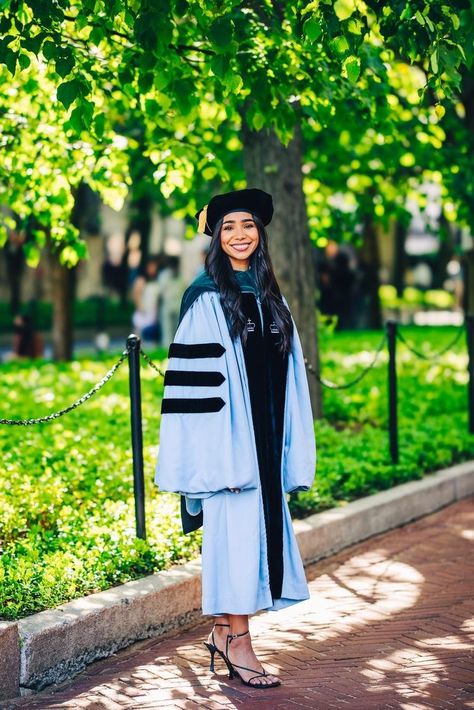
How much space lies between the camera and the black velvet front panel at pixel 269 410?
4.98 metres

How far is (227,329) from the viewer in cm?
493

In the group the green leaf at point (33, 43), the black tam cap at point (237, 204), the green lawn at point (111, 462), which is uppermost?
the green leaf at point (33, 43)

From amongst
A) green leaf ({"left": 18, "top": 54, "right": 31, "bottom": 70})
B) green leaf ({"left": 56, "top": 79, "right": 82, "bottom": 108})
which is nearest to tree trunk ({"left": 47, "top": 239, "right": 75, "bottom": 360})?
green leaf ({"left": 18, "top": 54, "right": 31, "bottom": 70})

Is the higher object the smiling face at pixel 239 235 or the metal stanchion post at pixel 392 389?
the smiling face at pixel 239 235

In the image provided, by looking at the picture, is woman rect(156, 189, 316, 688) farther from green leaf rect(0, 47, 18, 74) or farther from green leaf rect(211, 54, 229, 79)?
green leaf rect(0, 47, 18, 74)

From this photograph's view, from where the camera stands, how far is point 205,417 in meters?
4.82

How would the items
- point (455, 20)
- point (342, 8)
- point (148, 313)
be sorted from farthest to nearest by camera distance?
1. point (148, 313)
2. point (455, 20)
3. point (342, 8)

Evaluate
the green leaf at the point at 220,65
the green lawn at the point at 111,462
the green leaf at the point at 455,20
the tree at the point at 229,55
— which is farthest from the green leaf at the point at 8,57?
the green lawn at the point at 111,462

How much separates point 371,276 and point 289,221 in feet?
47.5

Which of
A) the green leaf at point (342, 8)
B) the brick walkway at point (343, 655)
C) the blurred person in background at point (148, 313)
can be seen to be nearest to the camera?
the brick walkway at point (343, 655)

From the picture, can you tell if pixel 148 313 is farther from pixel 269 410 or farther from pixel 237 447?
pixel 237 447

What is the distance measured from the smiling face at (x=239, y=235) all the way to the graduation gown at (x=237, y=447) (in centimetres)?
12

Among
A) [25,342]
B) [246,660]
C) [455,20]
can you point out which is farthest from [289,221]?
[25,342]

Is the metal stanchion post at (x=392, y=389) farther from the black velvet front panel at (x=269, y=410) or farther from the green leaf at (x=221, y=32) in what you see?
the black velvet front panel at (x=269, y=410)
